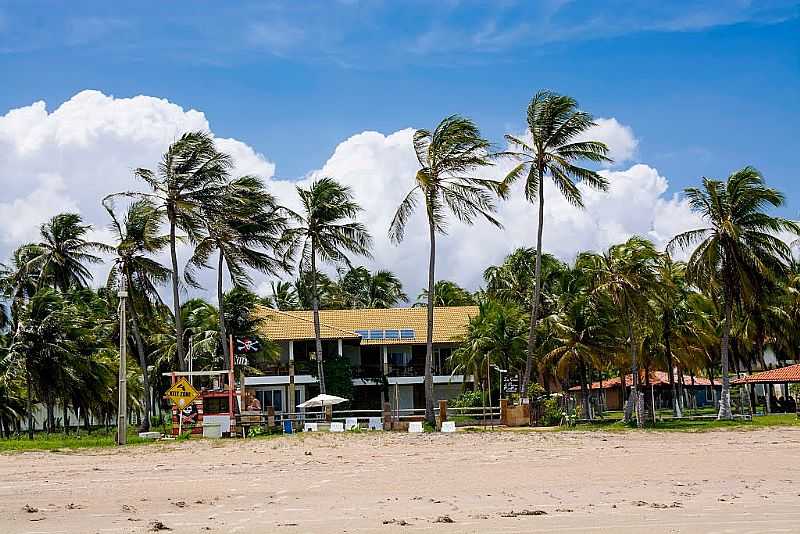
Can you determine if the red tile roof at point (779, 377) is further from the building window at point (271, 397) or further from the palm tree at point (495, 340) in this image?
the building window at point (271, 397)

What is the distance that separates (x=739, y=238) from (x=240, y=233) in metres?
21.9

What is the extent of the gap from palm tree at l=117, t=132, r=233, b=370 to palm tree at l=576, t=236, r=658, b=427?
17.0 m

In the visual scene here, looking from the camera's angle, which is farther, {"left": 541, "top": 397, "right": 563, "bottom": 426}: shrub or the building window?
the building window

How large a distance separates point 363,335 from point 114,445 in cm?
2344

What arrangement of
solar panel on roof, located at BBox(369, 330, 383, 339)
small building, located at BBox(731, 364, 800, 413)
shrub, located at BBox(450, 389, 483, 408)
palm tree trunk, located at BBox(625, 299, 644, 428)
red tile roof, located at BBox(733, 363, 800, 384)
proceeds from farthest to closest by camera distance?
solar panel on roof, located at BBox(369, 330, 383, 339), small building, located at BBox(731, 364, 800, 413), red tile roof, located at BBox(733, 363, 800, 384), shrub, located at BBox(450, 389, 483, 408), palm tree trunk, located at BBox(625, 299, 644, 428)

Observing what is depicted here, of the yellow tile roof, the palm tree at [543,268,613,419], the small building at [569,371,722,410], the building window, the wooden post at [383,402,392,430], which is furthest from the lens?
the small building at [569,371,722,410]

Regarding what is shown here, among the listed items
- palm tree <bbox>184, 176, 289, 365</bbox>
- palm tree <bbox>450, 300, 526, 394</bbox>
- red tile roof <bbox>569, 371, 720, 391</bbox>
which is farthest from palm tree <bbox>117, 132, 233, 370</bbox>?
red tile roof <bbox>569, 371, 720, 391</bbox>

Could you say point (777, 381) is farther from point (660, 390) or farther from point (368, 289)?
point (368, 289)

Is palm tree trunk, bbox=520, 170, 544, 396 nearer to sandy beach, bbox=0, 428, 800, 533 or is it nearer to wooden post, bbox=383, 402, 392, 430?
wooden post, bbox=383, 402, 392, 430

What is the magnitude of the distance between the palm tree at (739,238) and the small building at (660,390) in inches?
515

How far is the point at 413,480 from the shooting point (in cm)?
1673

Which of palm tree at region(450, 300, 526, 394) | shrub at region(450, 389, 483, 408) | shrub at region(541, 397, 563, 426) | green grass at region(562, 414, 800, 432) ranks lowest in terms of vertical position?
green grass at region(562, 414, 800, 432)

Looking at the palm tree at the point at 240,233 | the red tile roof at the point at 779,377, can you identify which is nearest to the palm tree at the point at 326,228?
the palm tree at the point at 240,233

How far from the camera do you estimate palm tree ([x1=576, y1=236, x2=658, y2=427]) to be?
3503 centimetres
